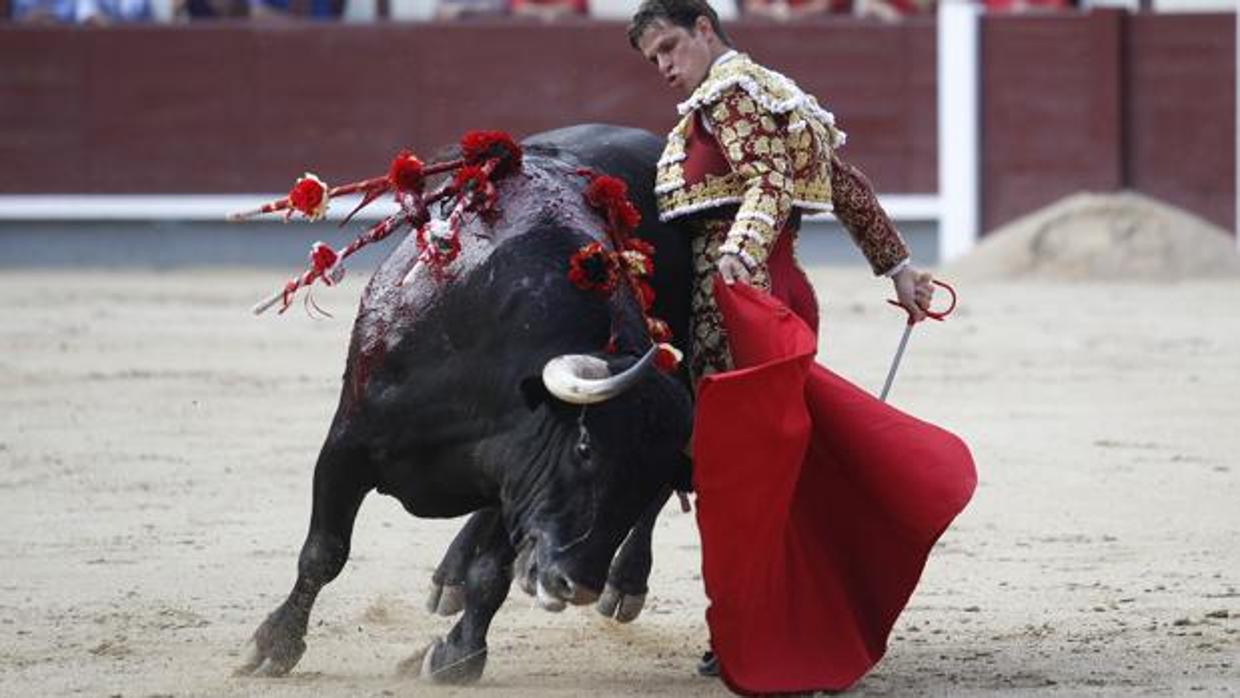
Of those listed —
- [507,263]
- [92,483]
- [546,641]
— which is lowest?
[92,483]

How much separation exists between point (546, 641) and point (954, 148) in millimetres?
7408

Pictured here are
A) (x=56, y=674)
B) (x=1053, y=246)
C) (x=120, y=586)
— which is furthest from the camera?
(x=1053, y=246)

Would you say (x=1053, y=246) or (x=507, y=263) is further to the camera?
(x=1053, y=246)

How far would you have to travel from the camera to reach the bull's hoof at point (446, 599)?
14.8 ft

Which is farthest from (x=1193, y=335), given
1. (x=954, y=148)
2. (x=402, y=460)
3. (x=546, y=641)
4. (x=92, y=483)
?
(x=402, y=460)

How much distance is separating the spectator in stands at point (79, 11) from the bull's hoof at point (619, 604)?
26.7ft

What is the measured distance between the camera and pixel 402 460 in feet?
13.0

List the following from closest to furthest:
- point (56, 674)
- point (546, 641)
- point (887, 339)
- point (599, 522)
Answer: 1. point (599, 522)
2. point (56, 674)
3. point (546, 641)
4. point (887, 339)

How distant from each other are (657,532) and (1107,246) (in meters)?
5.55

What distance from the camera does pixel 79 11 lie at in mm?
12219

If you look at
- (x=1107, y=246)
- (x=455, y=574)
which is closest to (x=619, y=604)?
(x=455, y=574)

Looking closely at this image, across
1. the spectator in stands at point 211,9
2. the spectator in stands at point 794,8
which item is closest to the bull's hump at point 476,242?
the spectator in stands at point 794,8

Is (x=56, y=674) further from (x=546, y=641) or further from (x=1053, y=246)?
(x=1053, y=246)

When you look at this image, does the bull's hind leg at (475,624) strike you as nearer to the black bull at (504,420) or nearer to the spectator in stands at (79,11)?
the black bull at (504,420)
